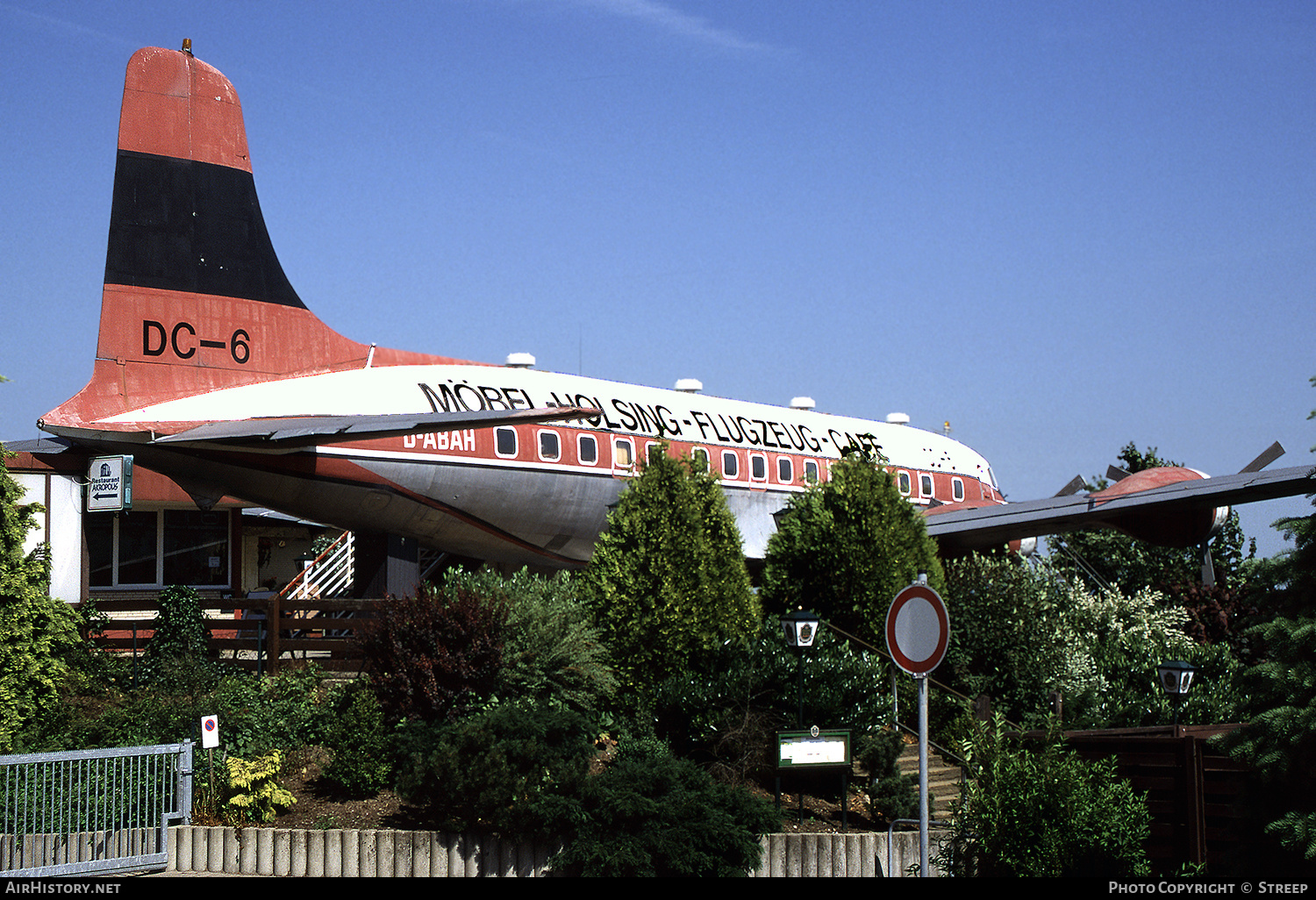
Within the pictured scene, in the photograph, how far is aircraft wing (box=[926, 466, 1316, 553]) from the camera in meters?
22.5

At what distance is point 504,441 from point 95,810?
29.6 feet

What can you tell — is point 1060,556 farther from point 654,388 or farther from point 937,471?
point 654,388

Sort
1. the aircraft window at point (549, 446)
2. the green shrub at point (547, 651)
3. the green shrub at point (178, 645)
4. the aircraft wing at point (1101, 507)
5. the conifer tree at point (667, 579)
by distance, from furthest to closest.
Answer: the aircraft wing at point (1101, 507), the aircraft window at point (549, 446), the conifer tree at point (667, 579), the green shrub at point (178, 645), the green shrub at point (547, 651)

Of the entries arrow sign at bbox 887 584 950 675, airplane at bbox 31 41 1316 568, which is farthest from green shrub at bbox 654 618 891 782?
arrow sign at bbox 887 584 950 675

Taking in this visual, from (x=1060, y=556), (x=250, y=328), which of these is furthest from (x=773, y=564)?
(x=1060, y=556)

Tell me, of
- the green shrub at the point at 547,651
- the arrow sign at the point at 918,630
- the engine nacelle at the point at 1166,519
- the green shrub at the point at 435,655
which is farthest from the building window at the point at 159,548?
the arrow sign at the point at 918,630

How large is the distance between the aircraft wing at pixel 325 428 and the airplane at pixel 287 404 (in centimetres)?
4

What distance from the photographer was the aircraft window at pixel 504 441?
19781 mm

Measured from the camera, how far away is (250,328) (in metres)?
18.0

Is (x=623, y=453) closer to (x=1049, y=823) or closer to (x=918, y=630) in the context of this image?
(x=1049, y=823)

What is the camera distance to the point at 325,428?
15852 mm

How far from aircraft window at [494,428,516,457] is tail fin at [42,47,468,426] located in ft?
10.8

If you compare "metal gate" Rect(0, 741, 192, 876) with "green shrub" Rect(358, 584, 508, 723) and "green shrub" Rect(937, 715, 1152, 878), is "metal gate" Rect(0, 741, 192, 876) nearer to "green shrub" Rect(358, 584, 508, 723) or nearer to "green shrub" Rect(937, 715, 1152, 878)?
"green shrub" Rect(358, 584, 508, 723)

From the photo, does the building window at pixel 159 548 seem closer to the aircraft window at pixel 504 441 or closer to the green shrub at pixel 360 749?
the aircraft window at pixel 504 441
